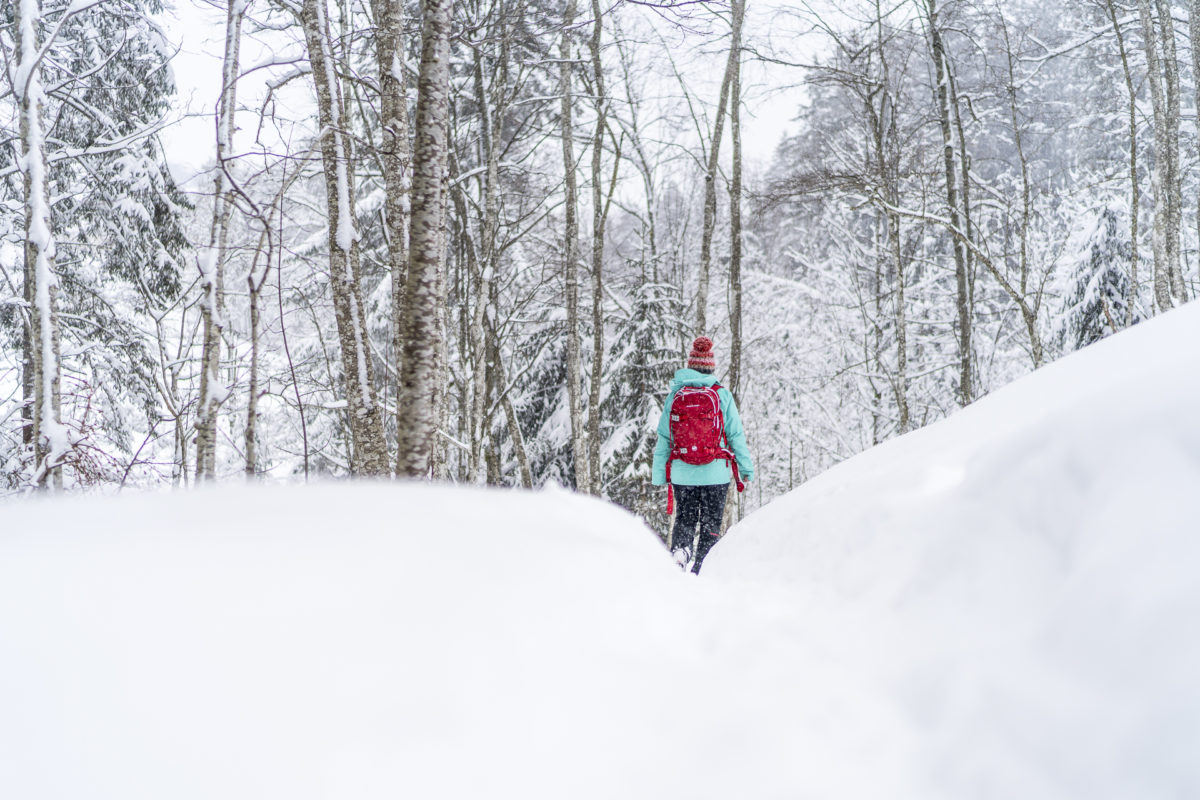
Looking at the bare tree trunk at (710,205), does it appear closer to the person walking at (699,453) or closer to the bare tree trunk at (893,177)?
the bare tree trunk at (893,177)

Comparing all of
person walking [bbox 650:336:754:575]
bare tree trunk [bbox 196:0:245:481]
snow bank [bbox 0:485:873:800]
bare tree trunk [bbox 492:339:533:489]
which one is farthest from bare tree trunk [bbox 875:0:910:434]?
snow bank [bbox 0:485:873:800]

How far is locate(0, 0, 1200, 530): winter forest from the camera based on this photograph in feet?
16.1

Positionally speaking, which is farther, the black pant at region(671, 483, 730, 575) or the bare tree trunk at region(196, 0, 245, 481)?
the bare tree trunk at region(196, 0, 245, 481)

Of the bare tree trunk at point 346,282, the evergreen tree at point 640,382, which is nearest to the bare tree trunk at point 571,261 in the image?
the evergreen tree at point 640,382

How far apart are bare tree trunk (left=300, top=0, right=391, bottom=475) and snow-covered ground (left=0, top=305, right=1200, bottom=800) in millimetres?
3153

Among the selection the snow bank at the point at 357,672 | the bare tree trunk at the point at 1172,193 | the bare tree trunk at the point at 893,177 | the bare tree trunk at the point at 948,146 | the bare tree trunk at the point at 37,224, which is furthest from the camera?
the bare tree trunk at the point at 893,177

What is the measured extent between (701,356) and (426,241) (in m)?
2.26

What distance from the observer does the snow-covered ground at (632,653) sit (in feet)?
3.56

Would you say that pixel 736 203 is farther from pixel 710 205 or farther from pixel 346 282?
pixel 346 282

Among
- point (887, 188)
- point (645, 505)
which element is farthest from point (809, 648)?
point (645, 505)

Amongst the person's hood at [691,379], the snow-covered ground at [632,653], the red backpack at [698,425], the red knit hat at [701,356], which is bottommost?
the snow-covered ground at [632,653]

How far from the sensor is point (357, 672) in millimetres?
1254

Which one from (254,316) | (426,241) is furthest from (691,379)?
(254,316)

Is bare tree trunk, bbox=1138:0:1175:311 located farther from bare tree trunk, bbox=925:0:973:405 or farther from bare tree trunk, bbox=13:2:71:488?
bare tree trunk, bbox=13:2:71:488
